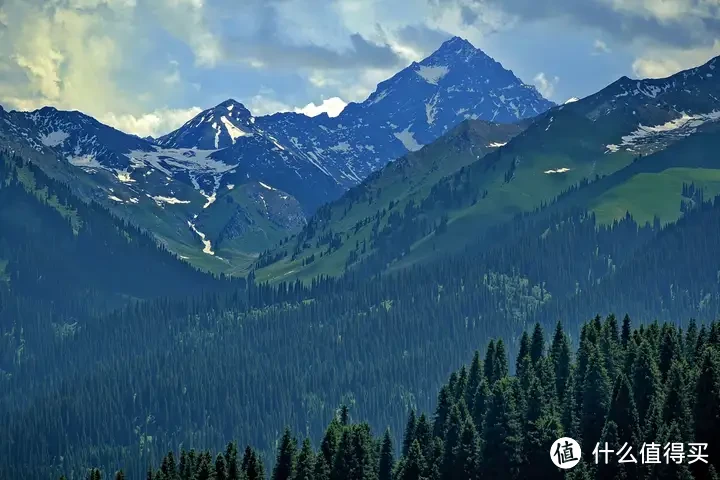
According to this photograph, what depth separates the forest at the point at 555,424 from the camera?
90.1 m

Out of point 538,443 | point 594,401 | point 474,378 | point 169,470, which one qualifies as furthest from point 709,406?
point 169,470

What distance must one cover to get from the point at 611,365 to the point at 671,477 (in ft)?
143

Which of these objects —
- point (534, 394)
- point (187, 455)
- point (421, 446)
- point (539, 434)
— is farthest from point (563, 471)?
point (187, 455)

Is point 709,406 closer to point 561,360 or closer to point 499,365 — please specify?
point 561,360

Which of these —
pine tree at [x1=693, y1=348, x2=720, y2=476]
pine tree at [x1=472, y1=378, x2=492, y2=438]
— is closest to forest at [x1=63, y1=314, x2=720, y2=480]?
pine tree at [x1=693, y1=348, x2=720, y2=476]

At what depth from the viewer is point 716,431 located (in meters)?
87.9

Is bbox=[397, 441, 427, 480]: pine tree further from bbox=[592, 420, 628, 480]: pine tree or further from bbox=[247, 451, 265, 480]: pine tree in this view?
bbox=[592, 420, 628, 480]: pine tree

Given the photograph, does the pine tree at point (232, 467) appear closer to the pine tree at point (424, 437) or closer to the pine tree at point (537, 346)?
the pine tree at point (424, 437)

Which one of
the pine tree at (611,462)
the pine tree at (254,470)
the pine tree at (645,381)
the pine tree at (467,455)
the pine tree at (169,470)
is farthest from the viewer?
the pine tree at (169,470)

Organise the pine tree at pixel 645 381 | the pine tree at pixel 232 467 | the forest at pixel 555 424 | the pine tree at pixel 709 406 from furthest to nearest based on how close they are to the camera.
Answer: the pine tree at pixel 232 467 → the pine tree at pixel 645 381 → the forest at pixel 555 424 → the pine tree at pixel 709 406

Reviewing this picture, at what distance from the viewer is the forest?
90.1 m

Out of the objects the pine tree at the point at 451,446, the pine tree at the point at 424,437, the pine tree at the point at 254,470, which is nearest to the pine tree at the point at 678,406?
the pine tree at the point at 451,446

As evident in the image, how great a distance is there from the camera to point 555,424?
343ft

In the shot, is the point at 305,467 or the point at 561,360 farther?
the point at 561,360
